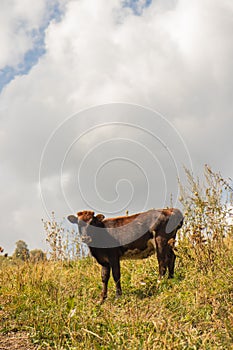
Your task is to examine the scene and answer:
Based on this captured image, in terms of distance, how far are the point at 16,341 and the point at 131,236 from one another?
142 inches

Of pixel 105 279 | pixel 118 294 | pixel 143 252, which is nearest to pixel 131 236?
pixel 143 252

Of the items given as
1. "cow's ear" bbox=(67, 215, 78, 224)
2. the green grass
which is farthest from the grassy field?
"cow's ear" bbox=(67, 215, 78, 224)

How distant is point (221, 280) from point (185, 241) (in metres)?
2.31

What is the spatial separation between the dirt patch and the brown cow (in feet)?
8.68

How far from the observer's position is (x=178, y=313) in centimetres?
589

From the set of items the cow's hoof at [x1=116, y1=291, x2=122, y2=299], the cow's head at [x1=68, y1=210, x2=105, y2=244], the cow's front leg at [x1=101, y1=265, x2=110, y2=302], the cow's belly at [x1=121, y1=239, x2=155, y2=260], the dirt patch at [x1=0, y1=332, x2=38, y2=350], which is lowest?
the dirt patch at [x1=0, y1=332, x2=38, y2=350]

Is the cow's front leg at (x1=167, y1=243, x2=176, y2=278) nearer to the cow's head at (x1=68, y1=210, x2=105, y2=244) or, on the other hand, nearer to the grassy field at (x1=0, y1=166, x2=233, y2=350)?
the grassy field at (x1=0, y1=166, x2=233, y2=350)

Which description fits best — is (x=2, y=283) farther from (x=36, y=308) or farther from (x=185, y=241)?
(x=185, y=241)

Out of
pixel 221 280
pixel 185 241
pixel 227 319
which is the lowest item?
pixel 227 319

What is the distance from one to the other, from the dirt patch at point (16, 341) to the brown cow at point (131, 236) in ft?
8.68

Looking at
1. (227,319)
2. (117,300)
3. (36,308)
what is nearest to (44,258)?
(117,300)

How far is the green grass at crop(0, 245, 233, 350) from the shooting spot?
15.4 ft

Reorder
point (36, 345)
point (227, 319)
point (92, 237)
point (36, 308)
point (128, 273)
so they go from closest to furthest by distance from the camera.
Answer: point (227, 319) → point (36, 345) → point (36, 308) → point (92, 237) → point (128, 273)

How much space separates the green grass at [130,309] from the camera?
4.68m
